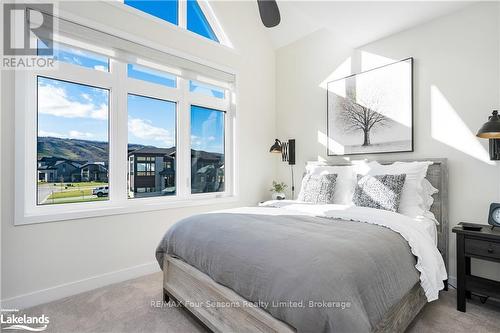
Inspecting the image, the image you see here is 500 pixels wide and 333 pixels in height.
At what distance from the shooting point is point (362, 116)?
319cm

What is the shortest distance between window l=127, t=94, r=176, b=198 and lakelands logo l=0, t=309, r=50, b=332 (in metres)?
1.30

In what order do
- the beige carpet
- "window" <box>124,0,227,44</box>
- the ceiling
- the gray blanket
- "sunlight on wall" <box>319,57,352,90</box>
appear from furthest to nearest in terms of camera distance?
"sunlight on wall" <box>319,57,352,90</box>, "window" <box>124,0,227,44</box>, the ceiling, the beige carpet, the gray blanket

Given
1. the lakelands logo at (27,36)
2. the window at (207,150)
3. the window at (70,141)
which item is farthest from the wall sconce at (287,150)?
the lakelands logo at (27,36)

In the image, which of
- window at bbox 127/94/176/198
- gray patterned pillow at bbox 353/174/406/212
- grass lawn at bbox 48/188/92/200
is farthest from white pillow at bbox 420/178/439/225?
grass lawn at bbox 48/188/92/200

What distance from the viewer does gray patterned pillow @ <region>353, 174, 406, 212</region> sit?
2332mm

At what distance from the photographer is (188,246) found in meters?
1.93

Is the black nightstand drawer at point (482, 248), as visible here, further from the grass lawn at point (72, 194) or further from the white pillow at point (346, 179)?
the grass lawn at point (72, 194)

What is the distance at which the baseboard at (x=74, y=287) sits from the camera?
2.13m

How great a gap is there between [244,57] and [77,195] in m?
2.90

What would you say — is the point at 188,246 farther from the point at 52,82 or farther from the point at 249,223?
the point at 52,82

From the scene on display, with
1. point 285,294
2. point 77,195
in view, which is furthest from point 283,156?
point 285,294

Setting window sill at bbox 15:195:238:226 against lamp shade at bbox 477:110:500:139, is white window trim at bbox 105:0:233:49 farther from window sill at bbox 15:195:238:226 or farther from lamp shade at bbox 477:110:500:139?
lamp shade at bbox 477:110:500:139

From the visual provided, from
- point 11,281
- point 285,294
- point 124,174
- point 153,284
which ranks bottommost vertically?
point 153,284

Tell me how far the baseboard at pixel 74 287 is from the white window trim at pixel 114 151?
0.62 metres
